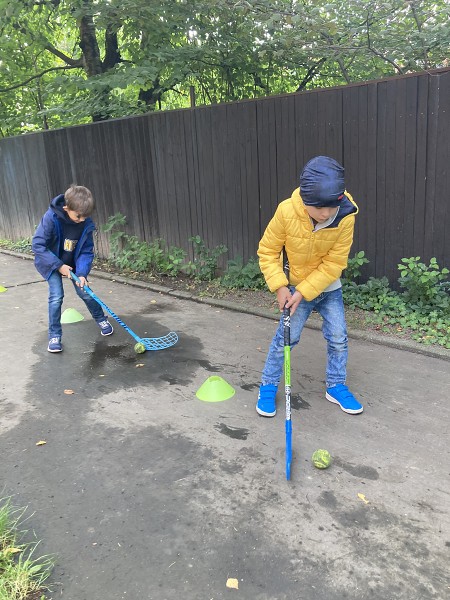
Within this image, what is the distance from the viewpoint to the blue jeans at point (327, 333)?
332 cm

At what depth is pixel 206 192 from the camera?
676cm

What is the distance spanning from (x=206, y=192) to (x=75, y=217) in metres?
2.67

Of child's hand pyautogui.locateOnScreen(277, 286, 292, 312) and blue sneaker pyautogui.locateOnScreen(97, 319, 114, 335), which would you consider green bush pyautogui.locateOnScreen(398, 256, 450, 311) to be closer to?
child's hand pyautogui.locateOnScreen(277, 286, 292, 312)

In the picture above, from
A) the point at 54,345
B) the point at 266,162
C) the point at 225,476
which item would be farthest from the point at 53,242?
the point at 225,476

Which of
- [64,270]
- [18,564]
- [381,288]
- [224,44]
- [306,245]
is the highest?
[224,44]

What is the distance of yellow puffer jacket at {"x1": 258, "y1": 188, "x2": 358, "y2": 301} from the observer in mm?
3014

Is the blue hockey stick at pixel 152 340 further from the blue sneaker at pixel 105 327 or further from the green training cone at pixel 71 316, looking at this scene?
the green training cone at pixel 71 316

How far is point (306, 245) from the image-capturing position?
308 centimetres

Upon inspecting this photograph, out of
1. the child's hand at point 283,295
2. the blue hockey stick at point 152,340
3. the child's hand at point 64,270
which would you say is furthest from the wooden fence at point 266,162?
the child's hand at point 64,270

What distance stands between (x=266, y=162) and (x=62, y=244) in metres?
2.72

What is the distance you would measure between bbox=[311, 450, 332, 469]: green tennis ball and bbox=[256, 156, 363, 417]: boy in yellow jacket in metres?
0.60

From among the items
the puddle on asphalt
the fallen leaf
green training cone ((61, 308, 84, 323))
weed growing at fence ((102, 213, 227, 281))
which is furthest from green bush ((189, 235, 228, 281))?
the fallen leaf

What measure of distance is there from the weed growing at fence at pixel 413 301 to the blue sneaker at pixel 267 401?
177cm

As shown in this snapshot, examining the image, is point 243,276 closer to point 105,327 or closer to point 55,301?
point 105,327
